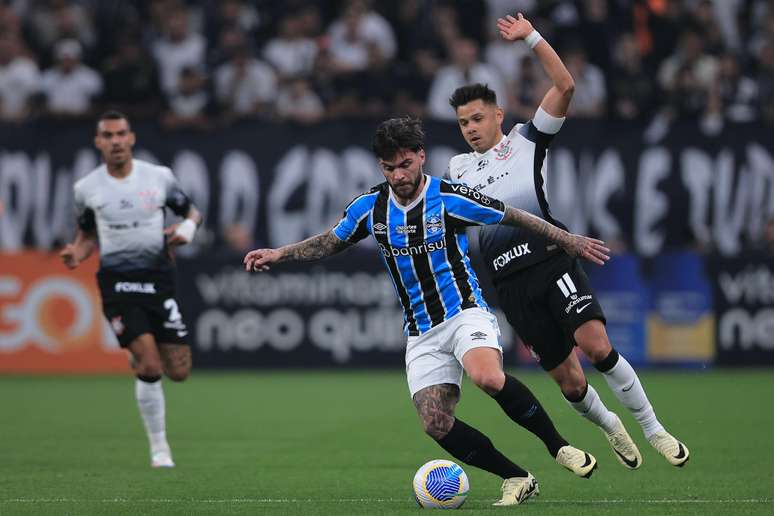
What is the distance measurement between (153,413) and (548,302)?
11.8 ft

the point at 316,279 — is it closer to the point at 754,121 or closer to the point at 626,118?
the point at 626,118

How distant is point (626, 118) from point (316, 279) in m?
5.10

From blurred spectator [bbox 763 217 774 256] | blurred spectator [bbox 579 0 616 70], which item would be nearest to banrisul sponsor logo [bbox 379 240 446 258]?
blurred spectator [bbox 763 217 774 256]

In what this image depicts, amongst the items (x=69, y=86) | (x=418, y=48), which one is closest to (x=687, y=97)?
(x=418, y=48)

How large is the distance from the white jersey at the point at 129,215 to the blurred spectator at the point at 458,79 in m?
8.44

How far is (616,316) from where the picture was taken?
1956 centimetres

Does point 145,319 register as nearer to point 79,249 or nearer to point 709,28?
point 79,249

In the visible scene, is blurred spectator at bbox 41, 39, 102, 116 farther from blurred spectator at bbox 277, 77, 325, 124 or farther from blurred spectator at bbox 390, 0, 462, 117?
blurred spectator at bbox 390, 0, 462, 117

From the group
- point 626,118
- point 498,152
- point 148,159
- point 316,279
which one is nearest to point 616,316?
point 626,118

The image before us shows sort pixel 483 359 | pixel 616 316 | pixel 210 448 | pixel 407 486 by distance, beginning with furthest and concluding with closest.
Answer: pixel 616 316, pixel 210 448, pixel 407 486, pixel 483 359

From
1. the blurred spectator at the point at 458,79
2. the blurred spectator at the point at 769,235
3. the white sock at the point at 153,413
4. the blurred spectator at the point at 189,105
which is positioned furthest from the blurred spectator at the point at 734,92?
the white sock at the point at 153,413

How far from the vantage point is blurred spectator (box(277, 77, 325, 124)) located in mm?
20188

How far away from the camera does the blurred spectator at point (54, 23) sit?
2159cm

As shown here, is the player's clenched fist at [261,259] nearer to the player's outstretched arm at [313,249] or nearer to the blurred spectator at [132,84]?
the player's outstretched arm at [313,249]
